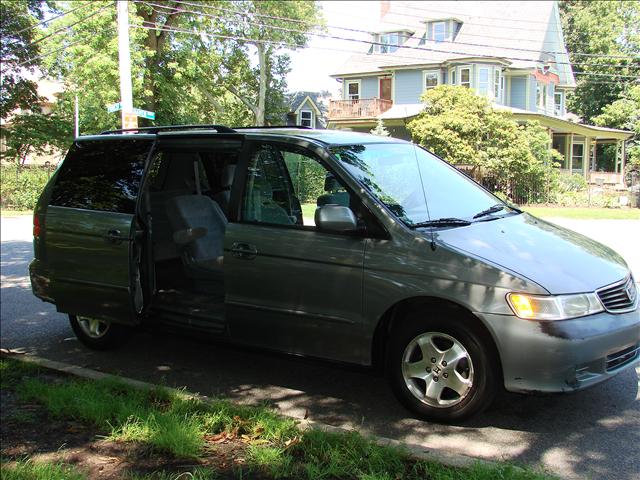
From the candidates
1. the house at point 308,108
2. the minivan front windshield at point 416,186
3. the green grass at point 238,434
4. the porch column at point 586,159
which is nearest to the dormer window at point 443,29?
the house at point 308,108

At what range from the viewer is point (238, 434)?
372 cm

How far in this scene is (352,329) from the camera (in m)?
4.11

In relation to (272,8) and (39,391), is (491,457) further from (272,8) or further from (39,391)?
(272,8)

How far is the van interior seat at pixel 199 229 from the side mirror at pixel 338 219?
1.98 m

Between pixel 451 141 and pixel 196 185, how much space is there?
68.7 ft

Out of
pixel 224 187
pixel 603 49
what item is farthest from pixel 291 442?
pixel 603 49

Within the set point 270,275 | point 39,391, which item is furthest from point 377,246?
point 39,391

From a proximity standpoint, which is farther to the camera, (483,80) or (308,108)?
(308,108)

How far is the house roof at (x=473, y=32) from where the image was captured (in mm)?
29750

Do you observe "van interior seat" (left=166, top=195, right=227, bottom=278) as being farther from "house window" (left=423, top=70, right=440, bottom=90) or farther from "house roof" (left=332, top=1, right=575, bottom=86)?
"house window" (left=423, top=70, right=440, bottom=90)

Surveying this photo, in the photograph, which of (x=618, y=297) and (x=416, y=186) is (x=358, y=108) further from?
(x=618, y=297)

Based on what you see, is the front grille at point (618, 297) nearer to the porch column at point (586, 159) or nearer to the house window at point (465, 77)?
the porch column at point (586, 159)

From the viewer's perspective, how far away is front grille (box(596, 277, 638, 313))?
376cm

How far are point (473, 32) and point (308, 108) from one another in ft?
64.9
